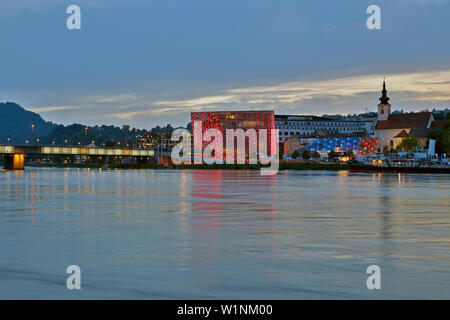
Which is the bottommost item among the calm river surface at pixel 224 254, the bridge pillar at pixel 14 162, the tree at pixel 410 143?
the calm river surface at pixel 224 254

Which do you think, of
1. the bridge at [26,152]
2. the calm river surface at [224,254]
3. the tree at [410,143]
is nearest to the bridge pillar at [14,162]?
the bridge at [26,152]

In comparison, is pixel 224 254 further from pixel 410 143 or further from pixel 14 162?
pixel 410 143

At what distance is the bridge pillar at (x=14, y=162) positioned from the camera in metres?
189

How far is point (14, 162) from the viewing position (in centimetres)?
18912

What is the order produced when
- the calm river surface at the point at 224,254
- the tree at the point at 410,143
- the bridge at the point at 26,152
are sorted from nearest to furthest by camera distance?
the calm river surface at the point at 224,254 < the bridge at the point at 26,152 < the tree at the point at 410,143

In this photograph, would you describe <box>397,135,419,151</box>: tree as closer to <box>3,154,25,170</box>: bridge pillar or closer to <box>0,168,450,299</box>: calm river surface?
<box>3,154,25,170</box>: bridge pillar

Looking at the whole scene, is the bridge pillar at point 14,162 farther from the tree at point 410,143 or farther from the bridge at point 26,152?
the tree at point 410,143

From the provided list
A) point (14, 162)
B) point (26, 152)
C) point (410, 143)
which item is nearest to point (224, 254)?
point (26, 152)

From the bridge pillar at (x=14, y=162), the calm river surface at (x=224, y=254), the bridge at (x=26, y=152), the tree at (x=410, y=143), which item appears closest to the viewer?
the calm river surface at (x=224, y=254)

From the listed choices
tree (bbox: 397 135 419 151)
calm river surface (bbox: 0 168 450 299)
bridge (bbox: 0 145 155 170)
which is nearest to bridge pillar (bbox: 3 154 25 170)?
bridge (bbox: 0 145 155 170)

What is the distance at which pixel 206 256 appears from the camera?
17.3m
